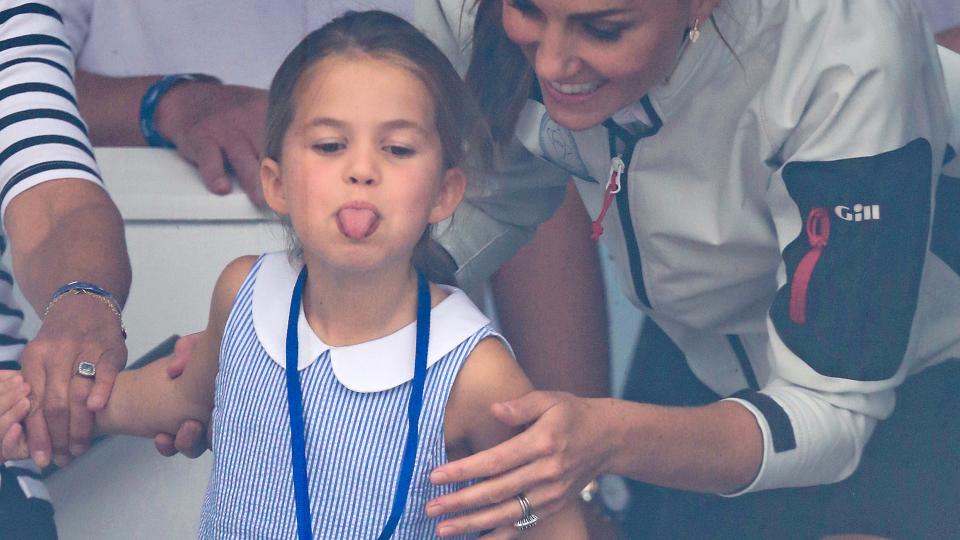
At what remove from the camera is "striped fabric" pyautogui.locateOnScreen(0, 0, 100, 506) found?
1201mm

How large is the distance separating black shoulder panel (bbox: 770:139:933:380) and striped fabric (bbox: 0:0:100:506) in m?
0.73

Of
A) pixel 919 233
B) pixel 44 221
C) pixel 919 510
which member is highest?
pixel 44 221

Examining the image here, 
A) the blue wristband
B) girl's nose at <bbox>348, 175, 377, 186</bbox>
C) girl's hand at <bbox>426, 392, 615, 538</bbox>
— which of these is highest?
the blue wristband

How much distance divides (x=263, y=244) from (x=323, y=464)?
1.56 ft

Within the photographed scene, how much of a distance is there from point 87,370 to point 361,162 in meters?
0.38

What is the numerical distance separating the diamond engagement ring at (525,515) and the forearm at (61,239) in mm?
504

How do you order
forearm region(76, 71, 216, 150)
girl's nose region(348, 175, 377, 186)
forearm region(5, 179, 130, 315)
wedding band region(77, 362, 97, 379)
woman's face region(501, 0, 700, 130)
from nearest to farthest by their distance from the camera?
girl's nose region(348, 175, 377, 186) → woman's face region(501, 0, 700, 130) → wedding band region(77, 362, 97, 379) → forearm region(5, 179, 130, 315) → forearm region(76, 71, 216, 150)

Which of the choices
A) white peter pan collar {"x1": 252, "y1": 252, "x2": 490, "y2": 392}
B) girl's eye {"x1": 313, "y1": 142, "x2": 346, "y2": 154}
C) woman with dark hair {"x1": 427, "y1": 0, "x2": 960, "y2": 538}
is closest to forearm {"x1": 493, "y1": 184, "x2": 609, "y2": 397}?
woman with dark hair {"x1": 427, "y1": 0, "x2": 960, "y2": 538}

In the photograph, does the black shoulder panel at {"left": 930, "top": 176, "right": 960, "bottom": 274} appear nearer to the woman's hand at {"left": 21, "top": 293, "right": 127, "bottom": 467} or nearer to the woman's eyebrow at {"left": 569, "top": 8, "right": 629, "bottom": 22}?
the woman's eyebrow at {"left": 569, "top": 8, "right": 629, "bottom": 22}

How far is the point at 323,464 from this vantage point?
93 cm

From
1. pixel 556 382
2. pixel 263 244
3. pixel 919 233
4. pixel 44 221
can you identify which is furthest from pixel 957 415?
pixel 44 221

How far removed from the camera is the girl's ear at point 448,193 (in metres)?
0.93

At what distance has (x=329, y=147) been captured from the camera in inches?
34.8

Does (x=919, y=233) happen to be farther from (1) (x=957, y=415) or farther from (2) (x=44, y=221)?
(2) (x=44, y=221)
